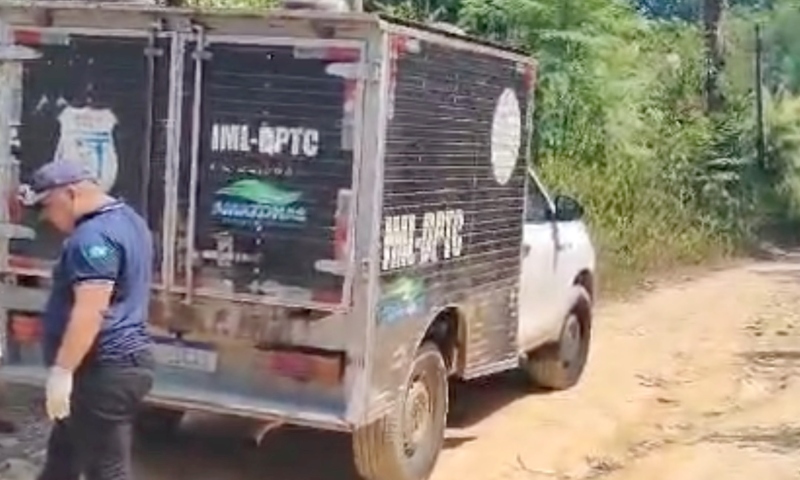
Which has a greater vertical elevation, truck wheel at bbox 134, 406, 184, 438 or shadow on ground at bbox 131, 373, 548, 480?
truck wheel at bbox 134, 406, 184, 438

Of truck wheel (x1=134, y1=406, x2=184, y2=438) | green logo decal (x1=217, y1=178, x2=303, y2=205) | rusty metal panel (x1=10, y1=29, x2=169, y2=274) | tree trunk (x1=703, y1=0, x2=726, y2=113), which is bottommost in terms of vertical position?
truck wheel (x1=134, y1=406, x2=184, y2=438)

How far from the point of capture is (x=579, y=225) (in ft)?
31.5

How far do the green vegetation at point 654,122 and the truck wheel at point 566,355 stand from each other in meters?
3.61

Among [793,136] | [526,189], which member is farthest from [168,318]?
[793,136]

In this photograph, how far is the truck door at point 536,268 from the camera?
8336mm

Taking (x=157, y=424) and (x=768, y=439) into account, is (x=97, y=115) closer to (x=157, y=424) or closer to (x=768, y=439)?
(x=157, y=424)

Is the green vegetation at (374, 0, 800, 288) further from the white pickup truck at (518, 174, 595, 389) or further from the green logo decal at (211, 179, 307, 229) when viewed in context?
the green logo decal at (211, 179, 307, 229)

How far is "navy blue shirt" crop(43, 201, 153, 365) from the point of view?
4840mm

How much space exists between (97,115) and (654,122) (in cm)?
1571

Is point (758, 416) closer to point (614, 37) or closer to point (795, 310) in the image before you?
point (795, 310)

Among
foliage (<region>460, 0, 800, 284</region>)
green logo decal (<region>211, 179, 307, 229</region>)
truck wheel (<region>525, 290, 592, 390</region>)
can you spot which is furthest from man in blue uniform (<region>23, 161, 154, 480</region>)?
foliage (<region>460, 0, 800, 284</region>)

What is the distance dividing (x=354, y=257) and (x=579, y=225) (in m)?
3.94

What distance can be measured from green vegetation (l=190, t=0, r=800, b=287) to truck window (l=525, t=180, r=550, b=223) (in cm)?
390

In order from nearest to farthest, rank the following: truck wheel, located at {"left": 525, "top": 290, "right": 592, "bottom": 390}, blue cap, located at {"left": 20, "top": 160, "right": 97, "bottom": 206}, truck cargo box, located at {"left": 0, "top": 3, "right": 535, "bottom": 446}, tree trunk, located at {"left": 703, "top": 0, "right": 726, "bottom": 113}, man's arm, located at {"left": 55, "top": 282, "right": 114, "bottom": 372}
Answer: man's arm, located at {"left": 55, "top": 282, "right": 114, "bottom": 372}, blue cap, located at {"left": 20, "top": 160, "right": 97, "bottom": 206}, truck cargo box, located at {"left": 0, "top": 3, "right": 535, "bottom": 446}, truck wheel, located at {"left": 525, "top": 290, "right": 592, "bottom": 390}, tree trunk, located at {"left": 703, "top": 0, "right": 726, "bottom": 113}
